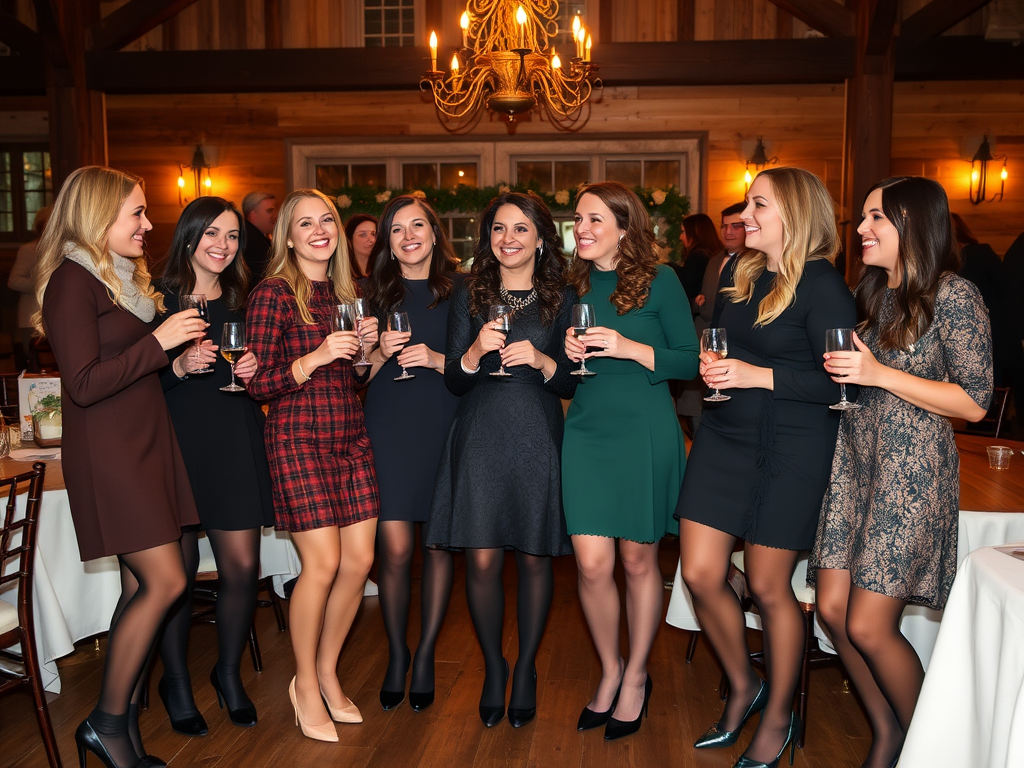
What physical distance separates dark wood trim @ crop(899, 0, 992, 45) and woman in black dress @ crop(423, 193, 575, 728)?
5.85 meters

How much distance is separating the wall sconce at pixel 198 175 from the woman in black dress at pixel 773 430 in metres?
8.41

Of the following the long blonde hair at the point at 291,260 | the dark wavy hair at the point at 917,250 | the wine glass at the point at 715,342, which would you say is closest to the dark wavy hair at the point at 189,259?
the long blonde hair at the point at 291,260

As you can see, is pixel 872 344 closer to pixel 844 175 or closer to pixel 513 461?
pixel 513 461

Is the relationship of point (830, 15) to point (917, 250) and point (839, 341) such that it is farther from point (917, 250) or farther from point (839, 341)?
point (839, 341)

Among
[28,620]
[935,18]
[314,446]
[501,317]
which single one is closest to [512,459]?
[501,317]

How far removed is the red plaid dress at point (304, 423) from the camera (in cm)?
290

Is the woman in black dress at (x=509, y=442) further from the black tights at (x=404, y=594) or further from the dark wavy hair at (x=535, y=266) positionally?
the black tights at (x=404, y=594)

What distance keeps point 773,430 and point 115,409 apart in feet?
6.23

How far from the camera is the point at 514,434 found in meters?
3.00

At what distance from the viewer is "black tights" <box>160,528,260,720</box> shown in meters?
3.08

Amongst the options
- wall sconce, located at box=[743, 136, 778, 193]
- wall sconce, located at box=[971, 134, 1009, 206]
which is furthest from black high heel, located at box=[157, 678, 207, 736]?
wall sconce, located at box=[971, 134, 1009, 206]

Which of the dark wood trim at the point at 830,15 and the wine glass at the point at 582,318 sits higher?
the dark wood trim at the point at 830,15

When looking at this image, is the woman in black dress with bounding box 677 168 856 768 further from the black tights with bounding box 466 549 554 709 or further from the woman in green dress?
the black tights with bounding box 466 549 554 709

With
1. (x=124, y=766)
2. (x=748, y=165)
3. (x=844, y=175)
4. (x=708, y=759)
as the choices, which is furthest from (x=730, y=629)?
(x=748, y=165)
